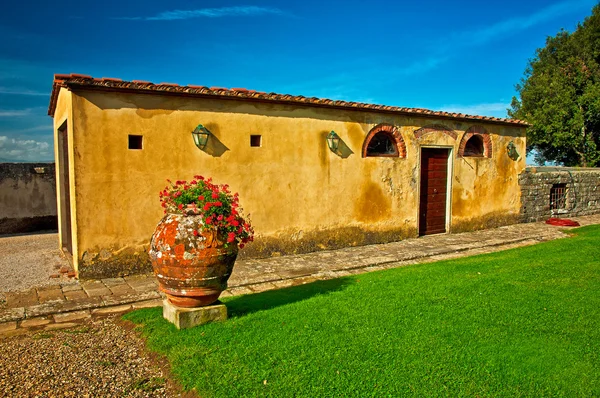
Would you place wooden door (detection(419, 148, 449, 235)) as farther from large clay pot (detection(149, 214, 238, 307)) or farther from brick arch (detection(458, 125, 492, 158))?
large clay pot (detection(149, 214, 238, 307))

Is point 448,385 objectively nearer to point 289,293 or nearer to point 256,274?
point 289,293

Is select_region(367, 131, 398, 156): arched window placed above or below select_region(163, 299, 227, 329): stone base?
above

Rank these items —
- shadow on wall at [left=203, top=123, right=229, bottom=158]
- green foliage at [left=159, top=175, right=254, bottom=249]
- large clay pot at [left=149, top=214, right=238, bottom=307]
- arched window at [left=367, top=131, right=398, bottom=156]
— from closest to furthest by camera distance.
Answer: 1. large clay pot at [left=149, top=214, right=238, bottom=307]
2. green foliage at [left=159, top=175, right=254, bottom=249]
3. shadow on wall at [left=203, top=123, right=229, bottom=158]
4. arched window at [left=367, top=131, right=398, bottom=156]

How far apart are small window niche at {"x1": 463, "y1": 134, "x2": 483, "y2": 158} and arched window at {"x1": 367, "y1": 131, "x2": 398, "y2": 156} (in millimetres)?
2846

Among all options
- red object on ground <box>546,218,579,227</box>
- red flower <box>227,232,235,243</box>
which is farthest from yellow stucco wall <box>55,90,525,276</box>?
red flower <box>227,232,235,243</box>

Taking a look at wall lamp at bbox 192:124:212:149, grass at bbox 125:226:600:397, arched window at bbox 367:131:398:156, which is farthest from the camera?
arched window at bbox 367:131:398:156

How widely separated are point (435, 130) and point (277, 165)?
4887 millimetres

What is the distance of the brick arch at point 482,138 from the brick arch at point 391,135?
2183 millimetres

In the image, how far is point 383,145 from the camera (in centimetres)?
1085

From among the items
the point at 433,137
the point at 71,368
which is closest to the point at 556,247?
the point at 433,137

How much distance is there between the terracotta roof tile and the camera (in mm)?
6910

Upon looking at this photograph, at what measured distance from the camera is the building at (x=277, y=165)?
23.8 feet

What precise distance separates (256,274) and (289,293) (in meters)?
1.42

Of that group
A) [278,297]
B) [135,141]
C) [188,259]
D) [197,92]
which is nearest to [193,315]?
[188,259]
